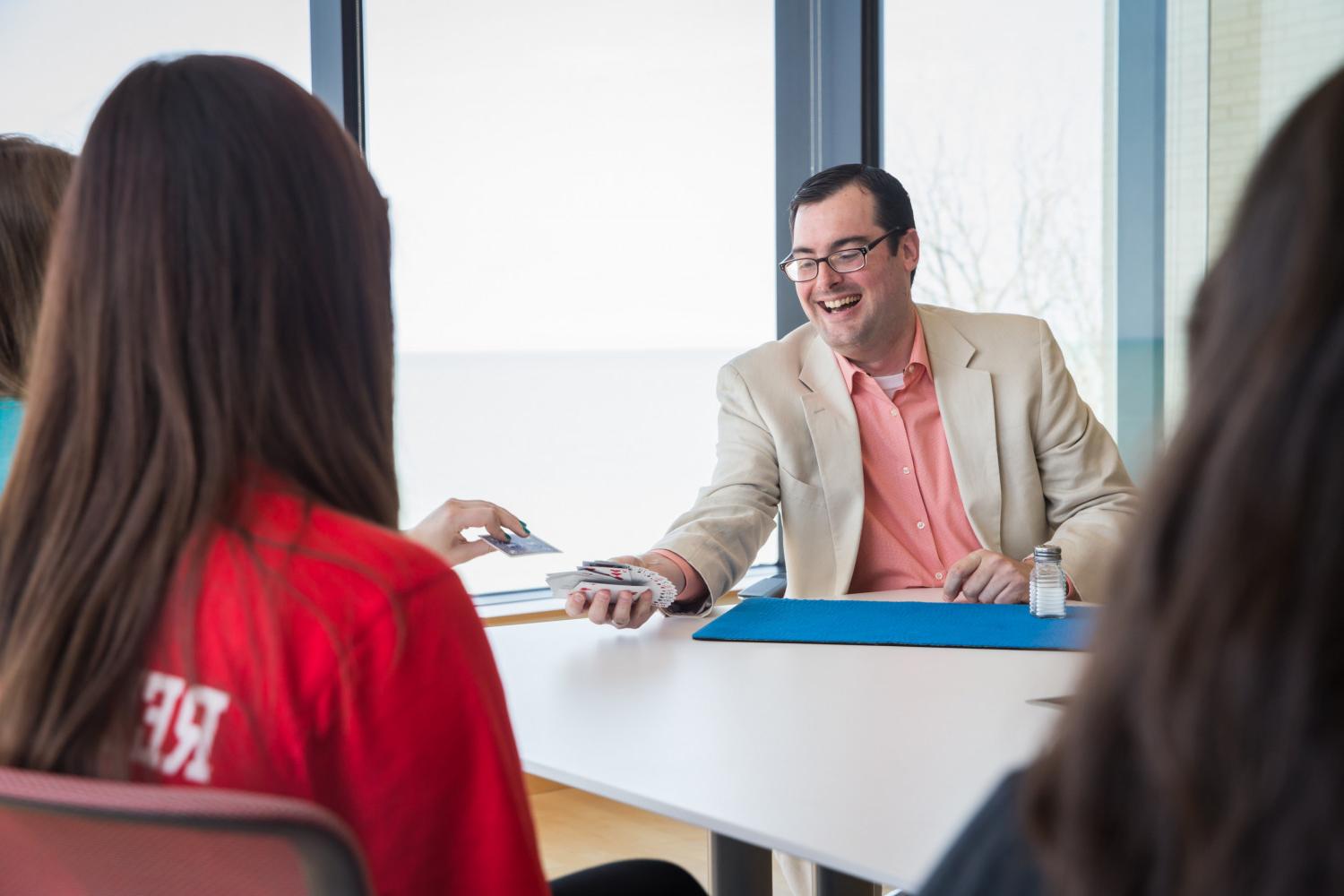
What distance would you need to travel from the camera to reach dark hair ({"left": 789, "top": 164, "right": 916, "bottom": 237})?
292 centimetres

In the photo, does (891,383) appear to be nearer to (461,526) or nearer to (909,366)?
(909,366)

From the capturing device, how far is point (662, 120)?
404 cm

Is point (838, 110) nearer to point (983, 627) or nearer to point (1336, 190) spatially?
point (983, 627)

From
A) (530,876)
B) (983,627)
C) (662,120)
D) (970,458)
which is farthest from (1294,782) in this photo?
(662,120)

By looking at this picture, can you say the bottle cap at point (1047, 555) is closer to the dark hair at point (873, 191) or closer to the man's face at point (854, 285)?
the man's face at point (854, 285)

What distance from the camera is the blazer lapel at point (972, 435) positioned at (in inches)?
107

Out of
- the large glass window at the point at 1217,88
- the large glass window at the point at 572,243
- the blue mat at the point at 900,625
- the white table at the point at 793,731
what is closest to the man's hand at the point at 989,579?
the blue mat at the point at 900,625

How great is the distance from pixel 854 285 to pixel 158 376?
2.18 m

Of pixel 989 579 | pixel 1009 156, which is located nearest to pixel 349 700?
pixel 989 579

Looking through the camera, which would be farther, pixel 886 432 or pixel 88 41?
pixel 88 41

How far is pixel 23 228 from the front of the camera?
1642 mm

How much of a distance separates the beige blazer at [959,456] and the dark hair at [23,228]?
1.41 metres

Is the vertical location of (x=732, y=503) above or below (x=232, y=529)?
below

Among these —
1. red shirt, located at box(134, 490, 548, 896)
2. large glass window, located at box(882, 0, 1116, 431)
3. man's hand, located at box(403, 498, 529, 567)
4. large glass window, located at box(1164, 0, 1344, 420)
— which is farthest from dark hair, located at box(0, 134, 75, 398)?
large glass window, located at box(882, 0, 1116, 431)
